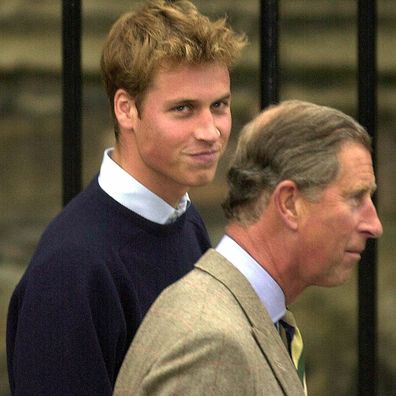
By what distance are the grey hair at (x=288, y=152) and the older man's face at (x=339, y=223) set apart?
0.02 m

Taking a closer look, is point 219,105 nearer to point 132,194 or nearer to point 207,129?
point 207,129

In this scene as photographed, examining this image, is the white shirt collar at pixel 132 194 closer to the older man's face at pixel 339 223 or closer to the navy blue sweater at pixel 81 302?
the navy blue sweater at pixel 81 302

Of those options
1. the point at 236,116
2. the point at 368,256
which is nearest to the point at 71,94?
the point at 236,116

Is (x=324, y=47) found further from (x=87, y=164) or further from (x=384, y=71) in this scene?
(x=87, y=164)

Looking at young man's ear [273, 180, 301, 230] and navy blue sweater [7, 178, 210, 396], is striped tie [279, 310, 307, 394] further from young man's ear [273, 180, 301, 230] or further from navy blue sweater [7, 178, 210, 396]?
navy blue sweater [7, 178, 210, 396]

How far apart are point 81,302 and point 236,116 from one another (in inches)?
108

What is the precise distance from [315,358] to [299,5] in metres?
1.42

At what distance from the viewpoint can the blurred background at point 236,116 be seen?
6.02 metres

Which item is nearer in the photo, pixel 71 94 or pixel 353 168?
pixel 353 168

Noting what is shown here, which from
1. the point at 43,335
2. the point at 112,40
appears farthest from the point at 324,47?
the point at 43,335

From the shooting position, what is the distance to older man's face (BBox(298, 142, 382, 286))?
2949 millimetres

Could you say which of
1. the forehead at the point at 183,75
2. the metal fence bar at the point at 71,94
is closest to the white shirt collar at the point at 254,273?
the forehead at the point at 183,75

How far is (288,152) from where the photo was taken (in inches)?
115

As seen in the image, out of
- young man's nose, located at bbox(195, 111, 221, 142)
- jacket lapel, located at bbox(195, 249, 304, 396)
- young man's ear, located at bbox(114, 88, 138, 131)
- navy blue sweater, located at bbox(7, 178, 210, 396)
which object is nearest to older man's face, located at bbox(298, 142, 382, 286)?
jacket lapel, located at bbox(195, 249, 304, 396)
